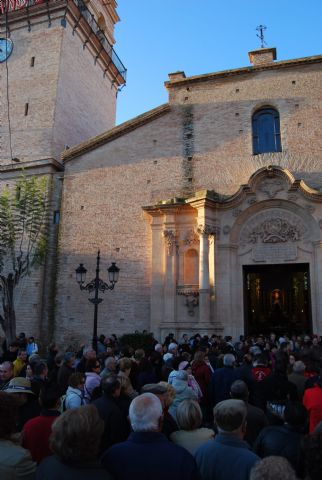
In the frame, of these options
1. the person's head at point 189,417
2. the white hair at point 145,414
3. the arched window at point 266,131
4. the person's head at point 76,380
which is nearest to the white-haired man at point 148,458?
the white hair at point 145,414

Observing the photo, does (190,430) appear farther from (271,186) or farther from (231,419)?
(271,186)

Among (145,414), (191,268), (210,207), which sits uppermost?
(210,207)

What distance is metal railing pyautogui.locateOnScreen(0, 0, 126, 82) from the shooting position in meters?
26.2

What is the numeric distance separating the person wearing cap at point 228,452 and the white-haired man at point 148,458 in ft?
1.10

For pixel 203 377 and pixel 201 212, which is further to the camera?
pixel 201 212

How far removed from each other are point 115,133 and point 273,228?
9.27 meters

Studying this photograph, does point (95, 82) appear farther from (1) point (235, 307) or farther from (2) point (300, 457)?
(2) point (300, 457)

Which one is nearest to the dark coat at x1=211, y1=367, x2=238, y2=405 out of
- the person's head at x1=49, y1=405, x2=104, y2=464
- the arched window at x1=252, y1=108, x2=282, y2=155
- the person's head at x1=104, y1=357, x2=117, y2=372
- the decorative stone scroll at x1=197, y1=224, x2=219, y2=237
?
the person's head at x1=104, y1=357, x2=117, y2=372

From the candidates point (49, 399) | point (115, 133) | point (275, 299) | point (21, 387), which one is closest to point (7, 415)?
point (49, 399)

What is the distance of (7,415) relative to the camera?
3227mm

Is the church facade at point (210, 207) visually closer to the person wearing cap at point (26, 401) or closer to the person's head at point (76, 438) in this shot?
the person wearing cap at point (26, 401)

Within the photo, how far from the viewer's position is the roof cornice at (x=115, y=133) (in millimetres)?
21781

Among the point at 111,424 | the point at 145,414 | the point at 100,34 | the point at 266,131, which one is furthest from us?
the point at 100,34

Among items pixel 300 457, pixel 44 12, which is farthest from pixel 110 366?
pixel 44 12
